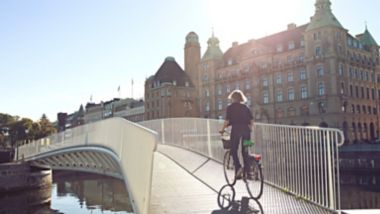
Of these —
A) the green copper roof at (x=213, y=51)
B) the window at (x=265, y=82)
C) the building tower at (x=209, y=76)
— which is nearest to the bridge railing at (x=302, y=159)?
the window at (x=265, y=82)

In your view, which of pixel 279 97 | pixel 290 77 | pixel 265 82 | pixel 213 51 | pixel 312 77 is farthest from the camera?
pixel 213 51

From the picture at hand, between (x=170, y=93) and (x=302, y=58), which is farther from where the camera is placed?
(x=170, y=93)

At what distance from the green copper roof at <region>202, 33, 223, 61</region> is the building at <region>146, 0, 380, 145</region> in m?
3.69

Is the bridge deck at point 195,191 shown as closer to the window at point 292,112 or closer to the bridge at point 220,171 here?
the bridge at point 220,171

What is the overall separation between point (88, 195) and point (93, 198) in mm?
2084

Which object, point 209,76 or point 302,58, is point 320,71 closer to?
point 302,58

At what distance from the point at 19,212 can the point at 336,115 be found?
48.8 meters

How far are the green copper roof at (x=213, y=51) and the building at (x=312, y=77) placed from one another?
3.69m

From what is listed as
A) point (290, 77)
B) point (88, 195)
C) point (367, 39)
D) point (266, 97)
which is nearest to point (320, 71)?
point (290, 77)

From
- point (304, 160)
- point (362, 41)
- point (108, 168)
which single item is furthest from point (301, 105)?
point (304, 160)

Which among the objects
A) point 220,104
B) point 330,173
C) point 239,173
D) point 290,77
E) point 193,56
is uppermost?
point 193,56

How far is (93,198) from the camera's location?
117 feet

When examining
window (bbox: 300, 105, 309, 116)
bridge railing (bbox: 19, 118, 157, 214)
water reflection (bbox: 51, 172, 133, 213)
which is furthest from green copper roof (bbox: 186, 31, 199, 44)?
bridge railing (bbox: 19, 118, 157, 214)

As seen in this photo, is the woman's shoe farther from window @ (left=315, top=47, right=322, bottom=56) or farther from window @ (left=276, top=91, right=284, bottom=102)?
window @ (left=276, top=91, right=284, bottom=102)
